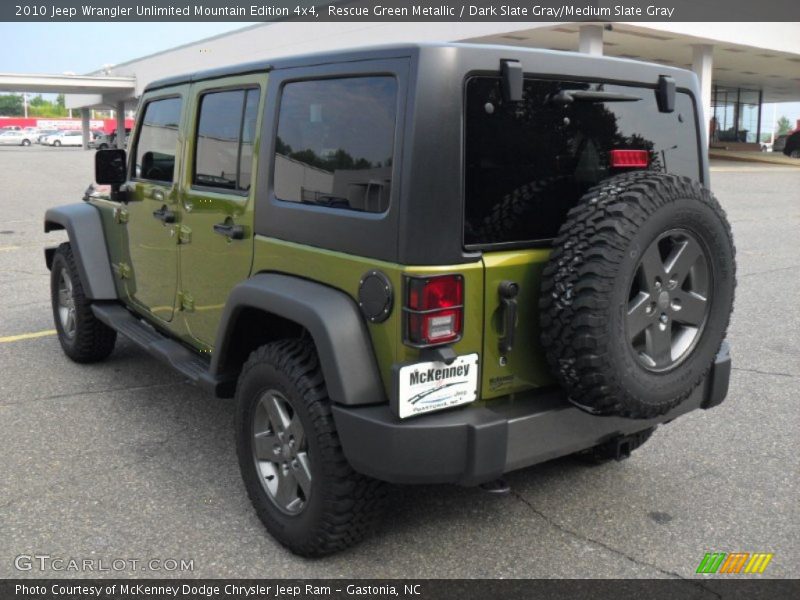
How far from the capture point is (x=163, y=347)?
4.10 meters


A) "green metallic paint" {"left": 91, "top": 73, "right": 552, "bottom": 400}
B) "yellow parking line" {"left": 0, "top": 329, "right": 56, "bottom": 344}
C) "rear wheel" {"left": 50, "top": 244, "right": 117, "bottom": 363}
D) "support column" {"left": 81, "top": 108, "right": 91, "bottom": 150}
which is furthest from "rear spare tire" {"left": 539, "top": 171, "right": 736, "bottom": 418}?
"support column" {"left": 81, "top": 108, "right": 91, "bottom": 150}

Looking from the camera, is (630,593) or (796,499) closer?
(630,593)

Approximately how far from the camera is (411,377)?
252 cm

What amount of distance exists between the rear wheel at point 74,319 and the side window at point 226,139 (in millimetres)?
1803

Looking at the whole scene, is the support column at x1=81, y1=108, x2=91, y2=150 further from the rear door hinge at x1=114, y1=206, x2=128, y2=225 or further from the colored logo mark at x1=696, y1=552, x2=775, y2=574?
the colored logo mark at x1=696, y1=552, x2=775, y2=574

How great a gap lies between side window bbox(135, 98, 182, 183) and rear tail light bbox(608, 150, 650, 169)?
7.39ft

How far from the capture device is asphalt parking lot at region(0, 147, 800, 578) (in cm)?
298

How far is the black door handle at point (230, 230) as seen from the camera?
3.32 metres

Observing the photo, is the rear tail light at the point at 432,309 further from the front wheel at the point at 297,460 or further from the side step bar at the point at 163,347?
the side step bar at the point at 163,347

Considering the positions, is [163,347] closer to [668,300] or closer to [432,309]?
[432,309]

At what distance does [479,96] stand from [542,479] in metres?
1.90

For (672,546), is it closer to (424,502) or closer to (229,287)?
(424,502)

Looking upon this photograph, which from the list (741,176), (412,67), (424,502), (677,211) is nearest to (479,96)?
(412,67)

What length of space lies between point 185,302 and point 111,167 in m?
1.17
